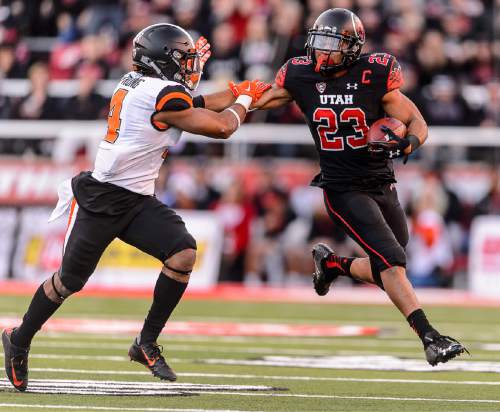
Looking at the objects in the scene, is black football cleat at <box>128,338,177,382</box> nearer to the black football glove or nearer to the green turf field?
A: the green turf field

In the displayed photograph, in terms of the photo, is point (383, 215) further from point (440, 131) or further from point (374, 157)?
point (440, 131)

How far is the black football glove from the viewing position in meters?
6.71

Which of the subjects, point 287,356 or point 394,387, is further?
point 287,356

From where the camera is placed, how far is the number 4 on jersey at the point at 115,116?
21.4ft

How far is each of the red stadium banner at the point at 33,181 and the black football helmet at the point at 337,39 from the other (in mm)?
7157

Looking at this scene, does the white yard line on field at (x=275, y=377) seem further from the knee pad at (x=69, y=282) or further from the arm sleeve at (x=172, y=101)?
the arm sleeve at (x=172, y=101)

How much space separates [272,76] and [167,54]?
800 centimetres

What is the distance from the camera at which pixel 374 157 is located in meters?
7.06

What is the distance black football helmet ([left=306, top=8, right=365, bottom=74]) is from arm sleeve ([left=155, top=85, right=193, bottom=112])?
1.02 metres

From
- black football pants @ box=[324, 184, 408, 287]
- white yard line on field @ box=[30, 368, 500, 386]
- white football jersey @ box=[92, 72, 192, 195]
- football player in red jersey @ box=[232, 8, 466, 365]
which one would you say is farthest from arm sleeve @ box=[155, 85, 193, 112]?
white yard line on field @ box=[30, 368, 500, 386]

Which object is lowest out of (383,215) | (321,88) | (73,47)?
(73,47)

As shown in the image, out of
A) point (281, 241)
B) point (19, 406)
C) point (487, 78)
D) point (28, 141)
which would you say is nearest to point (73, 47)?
point (28, 141)

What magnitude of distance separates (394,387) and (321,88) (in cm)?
168

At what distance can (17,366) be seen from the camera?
246 inches
